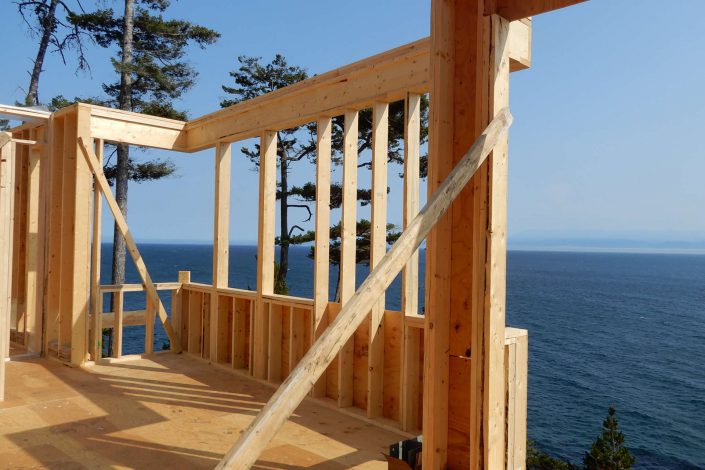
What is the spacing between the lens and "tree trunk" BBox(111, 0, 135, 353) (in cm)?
1516

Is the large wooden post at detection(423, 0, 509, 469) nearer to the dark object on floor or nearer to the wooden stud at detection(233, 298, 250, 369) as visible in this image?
the dark object on floor

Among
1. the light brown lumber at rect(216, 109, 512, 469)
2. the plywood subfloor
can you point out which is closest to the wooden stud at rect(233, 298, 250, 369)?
the plywood subfloor

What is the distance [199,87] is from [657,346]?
3659cm

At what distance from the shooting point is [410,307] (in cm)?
459

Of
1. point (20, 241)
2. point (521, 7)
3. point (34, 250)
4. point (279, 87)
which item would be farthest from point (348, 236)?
point (279, 87)

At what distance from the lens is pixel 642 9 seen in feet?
226

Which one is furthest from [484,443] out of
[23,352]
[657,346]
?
[657,346]

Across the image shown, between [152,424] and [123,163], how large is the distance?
1334 centimetres

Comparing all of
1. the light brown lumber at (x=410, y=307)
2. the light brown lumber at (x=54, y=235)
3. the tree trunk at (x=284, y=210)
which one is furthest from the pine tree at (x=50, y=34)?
the light brown lumber at (x=410, y=307)

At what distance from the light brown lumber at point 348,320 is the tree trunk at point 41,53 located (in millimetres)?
18938

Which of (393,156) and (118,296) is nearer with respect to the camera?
(118,296)

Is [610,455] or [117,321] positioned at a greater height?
[117,321]

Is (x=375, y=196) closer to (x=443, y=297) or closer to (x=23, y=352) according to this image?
(x=443, y=297)

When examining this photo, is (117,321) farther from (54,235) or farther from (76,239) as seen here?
(54,235)
